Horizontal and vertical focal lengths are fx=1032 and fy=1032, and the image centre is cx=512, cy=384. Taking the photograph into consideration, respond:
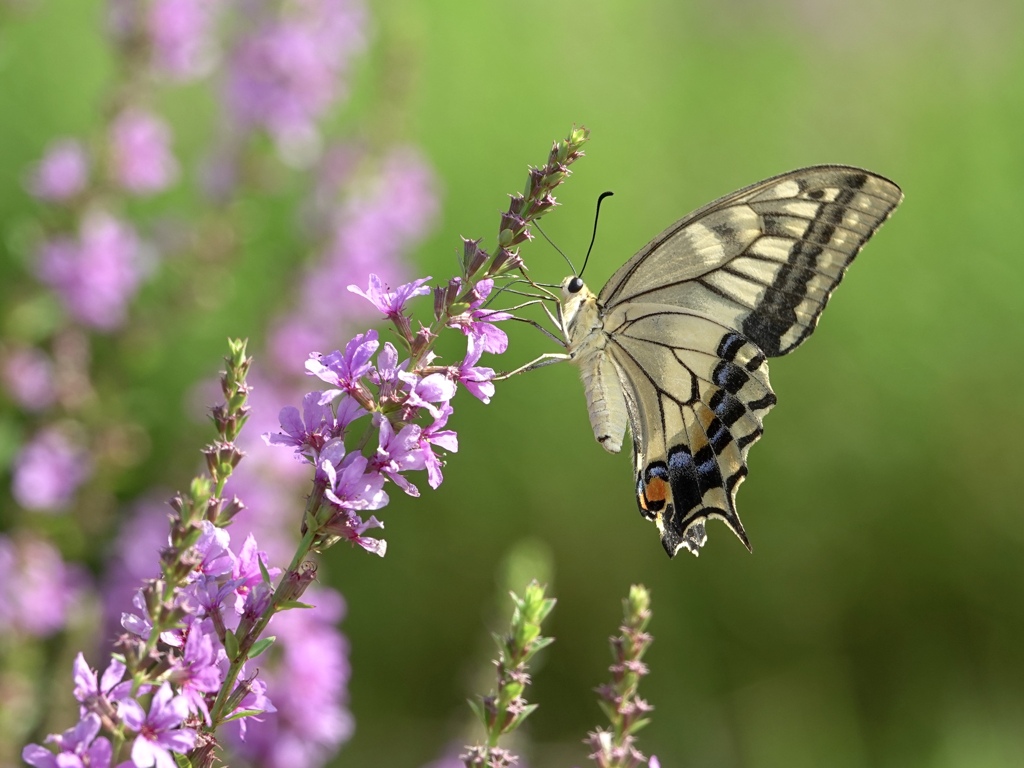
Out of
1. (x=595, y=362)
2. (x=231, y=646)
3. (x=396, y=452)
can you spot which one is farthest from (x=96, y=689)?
(x=595, y=362)

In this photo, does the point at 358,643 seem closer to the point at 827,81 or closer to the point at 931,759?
the point at 931,759

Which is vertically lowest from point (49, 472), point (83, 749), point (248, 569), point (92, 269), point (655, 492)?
point (83, 749)

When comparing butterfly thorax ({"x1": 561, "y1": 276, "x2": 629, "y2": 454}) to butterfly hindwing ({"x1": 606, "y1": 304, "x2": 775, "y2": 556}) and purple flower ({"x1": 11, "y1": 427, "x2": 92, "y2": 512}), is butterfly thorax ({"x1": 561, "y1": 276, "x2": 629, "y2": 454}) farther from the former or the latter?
purple flower ({"x1": 11, "y1": 427, "x2": 92, "y2": 512})

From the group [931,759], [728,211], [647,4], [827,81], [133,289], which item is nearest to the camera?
[728,211]

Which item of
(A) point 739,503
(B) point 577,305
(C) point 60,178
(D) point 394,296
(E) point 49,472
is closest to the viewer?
(D) point 394,296

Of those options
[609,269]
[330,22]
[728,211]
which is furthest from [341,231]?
A: [609,269]

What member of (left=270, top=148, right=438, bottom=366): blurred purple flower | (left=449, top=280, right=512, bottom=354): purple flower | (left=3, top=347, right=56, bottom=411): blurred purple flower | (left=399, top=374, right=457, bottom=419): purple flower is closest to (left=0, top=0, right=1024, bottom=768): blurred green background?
(left=270, top=148, right=438, bottom=366): blurred purple flower

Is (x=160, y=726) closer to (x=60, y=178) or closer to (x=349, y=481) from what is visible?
(x=349, y=481)
